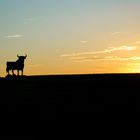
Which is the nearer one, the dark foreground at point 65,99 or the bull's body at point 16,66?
the dark foreground at point 65,99

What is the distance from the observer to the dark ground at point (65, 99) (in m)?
21.5

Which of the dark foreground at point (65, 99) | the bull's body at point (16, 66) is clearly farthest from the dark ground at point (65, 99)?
the bull's body at point (16, 66)

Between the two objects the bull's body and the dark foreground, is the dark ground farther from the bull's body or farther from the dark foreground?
the bull's body

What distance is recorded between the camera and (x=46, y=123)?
826 inches

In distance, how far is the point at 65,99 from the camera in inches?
896

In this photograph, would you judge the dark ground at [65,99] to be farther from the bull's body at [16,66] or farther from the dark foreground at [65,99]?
the bull's body at [16,66]

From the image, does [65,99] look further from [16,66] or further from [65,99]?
[16,66]

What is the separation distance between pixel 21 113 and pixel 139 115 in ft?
20.0

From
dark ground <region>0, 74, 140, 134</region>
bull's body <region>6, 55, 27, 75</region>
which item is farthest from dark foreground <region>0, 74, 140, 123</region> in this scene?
bull's body <region>6, 55, 27, 75</region>

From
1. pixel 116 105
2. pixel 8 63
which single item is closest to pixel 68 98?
pixel 116 105

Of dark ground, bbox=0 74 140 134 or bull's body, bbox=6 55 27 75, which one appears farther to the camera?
bull's body, bbox=6 55 27 75

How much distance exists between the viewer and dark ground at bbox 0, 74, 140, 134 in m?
21.5

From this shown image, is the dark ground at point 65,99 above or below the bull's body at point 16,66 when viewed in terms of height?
below

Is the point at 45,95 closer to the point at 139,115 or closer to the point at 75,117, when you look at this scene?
the point at 75,117
